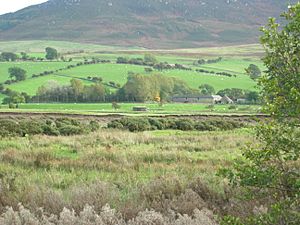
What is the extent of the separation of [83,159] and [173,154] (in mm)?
3722

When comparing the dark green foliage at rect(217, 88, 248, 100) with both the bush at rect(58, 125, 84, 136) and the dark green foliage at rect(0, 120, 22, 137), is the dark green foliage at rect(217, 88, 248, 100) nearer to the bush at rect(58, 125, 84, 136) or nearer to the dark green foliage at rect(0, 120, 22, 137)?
the bush at rect(58, 125, 84, 136)

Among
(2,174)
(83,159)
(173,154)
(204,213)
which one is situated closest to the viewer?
(204,213)

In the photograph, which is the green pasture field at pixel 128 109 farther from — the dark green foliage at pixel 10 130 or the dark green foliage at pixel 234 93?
the dark green foliage at pixel 10 130

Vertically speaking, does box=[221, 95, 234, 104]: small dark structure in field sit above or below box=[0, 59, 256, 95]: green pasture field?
below

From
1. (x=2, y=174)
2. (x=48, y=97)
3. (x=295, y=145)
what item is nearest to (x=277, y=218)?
(x=295, y=145)

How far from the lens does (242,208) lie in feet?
24.9

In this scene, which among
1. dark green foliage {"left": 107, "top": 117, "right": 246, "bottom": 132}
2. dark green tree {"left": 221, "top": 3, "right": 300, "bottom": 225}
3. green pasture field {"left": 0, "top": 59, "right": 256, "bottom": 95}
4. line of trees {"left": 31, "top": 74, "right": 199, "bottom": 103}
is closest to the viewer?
dark green tree {"left": 221, "top": 3, "right": 300, "bottom": 225}

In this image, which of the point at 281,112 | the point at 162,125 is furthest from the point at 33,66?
the point at 281,112

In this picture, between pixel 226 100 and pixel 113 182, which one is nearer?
pixel 113 182

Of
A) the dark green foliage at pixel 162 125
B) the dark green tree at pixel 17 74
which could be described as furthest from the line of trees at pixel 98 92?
the dark green foliage at pixel 162 125

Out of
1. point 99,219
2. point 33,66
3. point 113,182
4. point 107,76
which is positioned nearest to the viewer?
point 99,219

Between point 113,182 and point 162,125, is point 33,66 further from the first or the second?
point 113,182

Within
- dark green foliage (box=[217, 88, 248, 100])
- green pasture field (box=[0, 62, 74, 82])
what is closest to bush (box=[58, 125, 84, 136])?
dark green foliage (box=[217, 88, 248, 100])

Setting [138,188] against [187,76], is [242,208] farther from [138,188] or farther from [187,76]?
[187,76]
